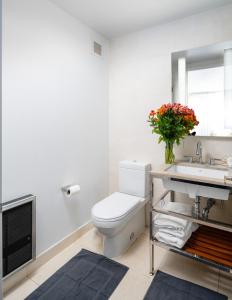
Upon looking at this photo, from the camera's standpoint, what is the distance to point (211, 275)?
1.69m

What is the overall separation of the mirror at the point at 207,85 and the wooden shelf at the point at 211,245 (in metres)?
0.91

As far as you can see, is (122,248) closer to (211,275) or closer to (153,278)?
(153,278)

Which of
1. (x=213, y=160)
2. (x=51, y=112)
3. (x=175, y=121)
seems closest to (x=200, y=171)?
(x=213, y=160)

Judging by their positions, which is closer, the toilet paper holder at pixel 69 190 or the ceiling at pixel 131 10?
the ceiling at pixel 131 10

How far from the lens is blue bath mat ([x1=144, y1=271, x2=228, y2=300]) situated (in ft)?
4.81

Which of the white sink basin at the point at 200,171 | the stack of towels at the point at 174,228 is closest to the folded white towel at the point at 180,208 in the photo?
the stack of towels at the point at 174,228

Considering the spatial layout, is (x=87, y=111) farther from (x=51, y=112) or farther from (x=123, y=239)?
(x=123, y=239)

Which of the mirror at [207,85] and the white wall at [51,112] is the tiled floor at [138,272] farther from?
the mirror at [207,85]

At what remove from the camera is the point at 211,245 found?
1639mm

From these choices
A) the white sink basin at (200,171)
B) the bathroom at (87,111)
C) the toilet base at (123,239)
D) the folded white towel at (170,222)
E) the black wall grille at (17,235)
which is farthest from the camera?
the toilet base at (123,239)

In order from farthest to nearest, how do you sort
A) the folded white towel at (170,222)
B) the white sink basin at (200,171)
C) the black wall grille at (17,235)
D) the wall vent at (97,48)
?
the wall vent at (97,48), the white sink basin at (200,171), the folded white towel at (170,222), the black wall grille at (17,235)

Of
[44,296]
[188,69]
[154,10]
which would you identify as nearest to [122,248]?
[44,296]

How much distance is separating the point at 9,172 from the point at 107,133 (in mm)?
1359

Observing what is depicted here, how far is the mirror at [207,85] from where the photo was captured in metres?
1.93
